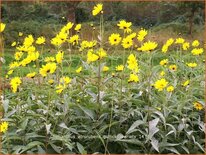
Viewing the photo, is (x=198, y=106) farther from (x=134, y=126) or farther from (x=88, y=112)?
(x=88, y=112)

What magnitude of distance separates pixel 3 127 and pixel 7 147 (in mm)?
144

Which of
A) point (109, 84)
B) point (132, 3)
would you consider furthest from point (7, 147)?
point (132, 3)

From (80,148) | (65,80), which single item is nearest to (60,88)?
(65,80)

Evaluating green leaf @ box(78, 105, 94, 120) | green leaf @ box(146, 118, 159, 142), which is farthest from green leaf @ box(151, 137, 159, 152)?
green leaf @ box(78, 105, 94, 120)

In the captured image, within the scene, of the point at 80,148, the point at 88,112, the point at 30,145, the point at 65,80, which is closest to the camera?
the point at 30,145

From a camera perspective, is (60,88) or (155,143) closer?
(155,143)

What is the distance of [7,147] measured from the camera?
221 centimetres

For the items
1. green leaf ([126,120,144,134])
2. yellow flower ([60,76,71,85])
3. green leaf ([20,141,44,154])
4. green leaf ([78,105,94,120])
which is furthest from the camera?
yellow flower ([60,76,71,85])

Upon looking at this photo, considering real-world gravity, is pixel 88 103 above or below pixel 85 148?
above

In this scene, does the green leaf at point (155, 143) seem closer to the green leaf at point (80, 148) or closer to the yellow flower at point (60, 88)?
the green leaf at point (80, 148)

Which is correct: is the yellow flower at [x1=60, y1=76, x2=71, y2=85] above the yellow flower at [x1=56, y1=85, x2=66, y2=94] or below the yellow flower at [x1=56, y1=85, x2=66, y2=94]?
above

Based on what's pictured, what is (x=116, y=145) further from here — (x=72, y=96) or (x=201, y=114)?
(x=201, y=114)

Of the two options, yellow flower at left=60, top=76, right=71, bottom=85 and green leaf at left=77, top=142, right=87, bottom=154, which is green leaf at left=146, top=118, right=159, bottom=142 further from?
yellow flower at left=60, top=76, right=71, bottom=85

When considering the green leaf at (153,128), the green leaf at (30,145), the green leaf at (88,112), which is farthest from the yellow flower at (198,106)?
the green leaf at (30,145)
